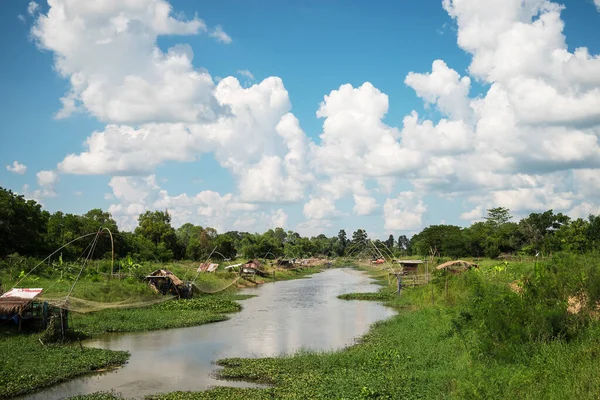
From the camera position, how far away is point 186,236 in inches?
4104

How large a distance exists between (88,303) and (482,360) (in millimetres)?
15536

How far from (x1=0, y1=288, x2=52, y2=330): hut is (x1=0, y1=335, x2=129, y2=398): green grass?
0.86 m

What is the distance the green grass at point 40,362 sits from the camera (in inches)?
484

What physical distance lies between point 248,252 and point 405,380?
230 feet

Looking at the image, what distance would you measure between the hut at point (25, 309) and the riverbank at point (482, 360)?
7353mm

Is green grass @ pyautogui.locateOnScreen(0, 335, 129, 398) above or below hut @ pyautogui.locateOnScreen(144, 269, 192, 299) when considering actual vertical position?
below

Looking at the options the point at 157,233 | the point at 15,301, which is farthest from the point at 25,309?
the point at 157,233

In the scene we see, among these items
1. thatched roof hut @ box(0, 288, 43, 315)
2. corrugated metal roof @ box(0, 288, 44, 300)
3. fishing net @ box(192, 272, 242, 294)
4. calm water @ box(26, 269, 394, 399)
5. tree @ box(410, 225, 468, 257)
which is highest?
tree @ box(410, 225, 468, 257)

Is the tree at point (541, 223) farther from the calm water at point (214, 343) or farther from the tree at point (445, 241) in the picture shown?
the calm water at point (214, 343)

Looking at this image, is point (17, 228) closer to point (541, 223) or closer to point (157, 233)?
point (157, 233)

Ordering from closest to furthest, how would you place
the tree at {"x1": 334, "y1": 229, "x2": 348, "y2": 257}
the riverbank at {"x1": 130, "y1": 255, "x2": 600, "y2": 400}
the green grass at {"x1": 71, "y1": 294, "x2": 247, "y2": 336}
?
1. the riverbank at {"x1": 130, "y1": 255, "x2": 600, "y2": 400}
2. the green grass at {"x1": 71, "y1": 294, "x2": 247, "y2": 336}
3. the tree at {"x1": 334, "y1": 229, "x2": 348, "y2": 257}

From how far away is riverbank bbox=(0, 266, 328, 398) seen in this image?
42.3ft

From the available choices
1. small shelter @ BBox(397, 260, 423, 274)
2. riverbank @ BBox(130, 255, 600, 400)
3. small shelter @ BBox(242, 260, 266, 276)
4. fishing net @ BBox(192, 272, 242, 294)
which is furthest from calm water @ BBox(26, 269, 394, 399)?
small shelter @ BBox(242, 260, 266, 276)

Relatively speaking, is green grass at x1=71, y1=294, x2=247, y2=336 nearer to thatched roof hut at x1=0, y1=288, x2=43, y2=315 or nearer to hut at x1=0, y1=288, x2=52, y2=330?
hut at x1=0, y1=288, x2=52, y2=330
